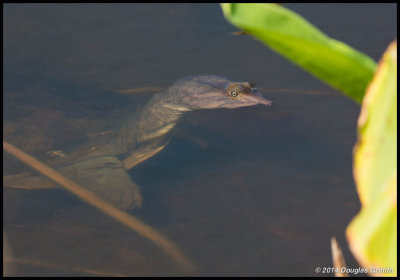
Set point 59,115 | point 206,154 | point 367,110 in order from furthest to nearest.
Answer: point 59,115, point 206,154, point 367,110

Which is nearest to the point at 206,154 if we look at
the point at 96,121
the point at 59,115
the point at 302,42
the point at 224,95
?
the point at 224,95

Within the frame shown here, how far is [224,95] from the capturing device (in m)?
4.00

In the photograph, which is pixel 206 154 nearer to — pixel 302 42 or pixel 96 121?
pixel 96 121

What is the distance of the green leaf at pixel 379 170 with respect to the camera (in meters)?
1.08

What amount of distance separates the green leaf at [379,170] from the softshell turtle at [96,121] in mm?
2720

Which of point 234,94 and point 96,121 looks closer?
point 234,94

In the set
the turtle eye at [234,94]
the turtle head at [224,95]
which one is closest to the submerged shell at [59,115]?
the turtle head at [224,95]

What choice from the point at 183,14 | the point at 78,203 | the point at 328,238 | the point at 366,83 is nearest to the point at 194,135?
the point at 78,203

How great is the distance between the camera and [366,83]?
4.19ft

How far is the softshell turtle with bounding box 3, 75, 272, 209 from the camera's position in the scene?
3.94m

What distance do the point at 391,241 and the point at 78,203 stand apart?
2.65 m

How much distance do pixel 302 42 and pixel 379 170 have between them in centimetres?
34

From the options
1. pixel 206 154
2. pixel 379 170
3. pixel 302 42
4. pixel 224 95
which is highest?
pixel 302 42

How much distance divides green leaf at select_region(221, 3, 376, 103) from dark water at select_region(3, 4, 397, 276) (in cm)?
189
